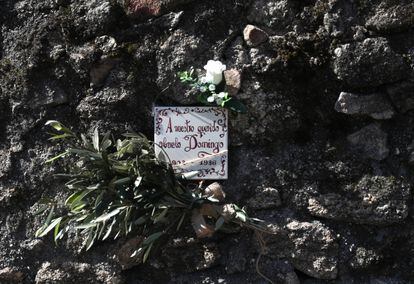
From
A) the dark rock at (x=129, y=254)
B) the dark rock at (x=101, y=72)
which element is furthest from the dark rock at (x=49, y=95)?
the dark rock at (x=129, y=254)

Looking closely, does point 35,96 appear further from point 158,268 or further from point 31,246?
point 158,268

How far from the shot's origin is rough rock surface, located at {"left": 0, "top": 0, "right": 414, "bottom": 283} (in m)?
2.33

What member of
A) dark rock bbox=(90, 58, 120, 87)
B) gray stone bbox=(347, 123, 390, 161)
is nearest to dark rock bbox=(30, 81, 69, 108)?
dark rock bbox=(90, 58, 120, 87)

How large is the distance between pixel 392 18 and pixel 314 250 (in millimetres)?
855

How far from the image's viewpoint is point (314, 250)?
2.36 m

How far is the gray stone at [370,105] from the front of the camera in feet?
7.66

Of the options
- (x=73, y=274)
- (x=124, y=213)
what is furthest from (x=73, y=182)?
(x=73, y=274)

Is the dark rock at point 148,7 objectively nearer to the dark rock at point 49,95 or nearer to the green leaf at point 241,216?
the dark rock at point 49,95

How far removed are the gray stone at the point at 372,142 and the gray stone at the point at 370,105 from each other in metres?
0.05

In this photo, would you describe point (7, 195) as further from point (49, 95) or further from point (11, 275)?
point (49, 95)

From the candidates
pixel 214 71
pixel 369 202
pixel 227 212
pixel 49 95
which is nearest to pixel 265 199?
pixel 227 212

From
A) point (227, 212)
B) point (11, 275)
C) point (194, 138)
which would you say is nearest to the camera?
point (227, 212)

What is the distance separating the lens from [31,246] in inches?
102

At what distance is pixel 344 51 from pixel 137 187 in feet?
2.85
